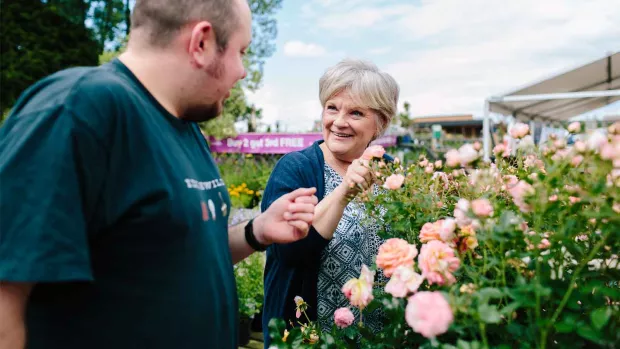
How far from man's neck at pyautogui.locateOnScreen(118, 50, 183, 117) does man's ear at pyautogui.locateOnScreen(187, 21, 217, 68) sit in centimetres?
5

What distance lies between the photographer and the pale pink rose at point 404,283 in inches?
32.9

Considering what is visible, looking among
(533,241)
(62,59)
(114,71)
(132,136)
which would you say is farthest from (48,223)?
(62,59)

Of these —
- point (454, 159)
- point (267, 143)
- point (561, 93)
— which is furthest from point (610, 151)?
point (267, 143)

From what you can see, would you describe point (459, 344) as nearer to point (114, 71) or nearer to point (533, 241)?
point (533, 241)

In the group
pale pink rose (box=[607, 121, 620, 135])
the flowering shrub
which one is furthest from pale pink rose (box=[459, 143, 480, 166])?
pale pink rose (box=[607, 121, 620, 135])

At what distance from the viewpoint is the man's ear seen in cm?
92

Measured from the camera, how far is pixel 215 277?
0.97m

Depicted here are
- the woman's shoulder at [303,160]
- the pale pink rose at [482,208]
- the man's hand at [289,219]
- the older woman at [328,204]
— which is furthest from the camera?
the woman's shoulder at [303,160]

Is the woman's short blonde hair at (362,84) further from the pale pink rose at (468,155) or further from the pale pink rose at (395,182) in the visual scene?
Answer: the pale pink rose at (468,155)

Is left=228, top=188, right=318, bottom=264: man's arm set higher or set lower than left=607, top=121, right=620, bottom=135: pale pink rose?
lower

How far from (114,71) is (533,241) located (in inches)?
32.1

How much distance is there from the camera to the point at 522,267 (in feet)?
3.00

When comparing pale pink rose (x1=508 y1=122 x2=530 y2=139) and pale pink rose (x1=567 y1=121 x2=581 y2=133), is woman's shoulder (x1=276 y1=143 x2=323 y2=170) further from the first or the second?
pale pink rose (x1=567 y1=121 x2=581 y2=133)

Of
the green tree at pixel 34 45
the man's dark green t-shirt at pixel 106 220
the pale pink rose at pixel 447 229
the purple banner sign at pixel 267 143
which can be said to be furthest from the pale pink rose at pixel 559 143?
the green tree at pixel 34 45
